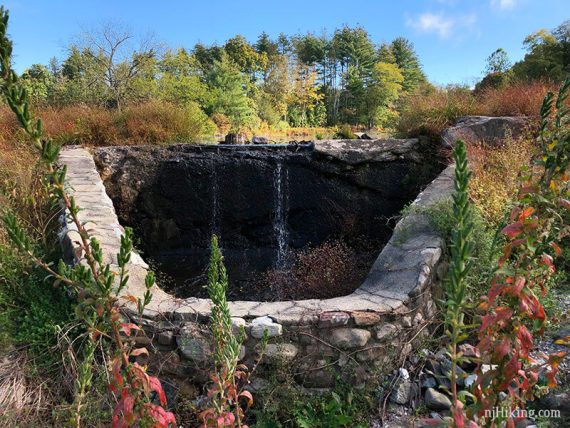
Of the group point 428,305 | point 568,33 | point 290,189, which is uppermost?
point 568,33

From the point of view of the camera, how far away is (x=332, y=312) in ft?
8.21

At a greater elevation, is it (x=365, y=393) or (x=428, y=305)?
(x=428, y=305)

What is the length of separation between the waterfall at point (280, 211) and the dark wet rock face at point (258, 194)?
0.05 feet

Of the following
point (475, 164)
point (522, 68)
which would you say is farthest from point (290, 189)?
point (522, 68)

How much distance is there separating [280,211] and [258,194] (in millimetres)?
451

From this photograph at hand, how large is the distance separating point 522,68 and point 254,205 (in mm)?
12585

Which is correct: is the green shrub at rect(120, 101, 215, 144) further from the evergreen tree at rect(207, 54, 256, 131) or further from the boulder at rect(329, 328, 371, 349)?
the evergreen tree at rect(207, 54, 256, 131)

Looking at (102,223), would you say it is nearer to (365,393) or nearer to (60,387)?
(60,387)

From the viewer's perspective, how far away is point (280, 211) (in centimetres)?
656

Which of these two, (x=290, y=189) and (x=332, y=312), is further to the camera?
(x=290, y=189)

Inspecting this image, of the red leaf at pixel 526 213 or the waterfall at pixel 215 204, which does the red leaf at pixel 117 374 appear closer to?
the red leaf at pixel 526 213

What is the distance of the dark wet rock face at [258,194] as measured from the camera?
6.18 metres

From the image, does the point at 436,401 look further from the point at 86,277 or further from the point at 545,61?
the point at 545,61

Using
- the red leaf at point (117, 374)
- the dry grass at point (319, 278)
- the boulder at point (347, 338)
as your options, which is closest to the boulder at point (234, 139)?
the dry grass at point (319, 278)
